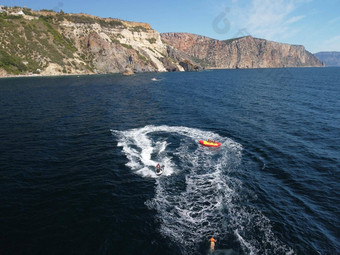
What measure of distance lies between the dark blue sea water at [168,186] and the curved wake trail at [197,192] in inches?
5.9

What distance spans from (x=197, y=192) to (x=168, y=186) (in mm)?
4265

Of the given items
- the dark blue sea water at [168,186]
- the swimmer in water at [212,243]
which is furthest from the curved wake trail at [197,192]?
the swimmer in water at [212,243]

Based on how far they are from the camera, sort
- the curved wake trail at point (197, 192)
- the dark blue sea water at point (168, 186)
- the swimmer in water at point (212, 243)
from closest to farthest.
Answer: the swimmer in water at point (212, 243), the dark blue sea water at point (168, 186), the curved wake trail at point (197, 192)

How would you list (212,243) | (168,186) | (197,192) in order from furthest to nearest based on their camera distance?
(168,186)
(197,192)
(212,243)

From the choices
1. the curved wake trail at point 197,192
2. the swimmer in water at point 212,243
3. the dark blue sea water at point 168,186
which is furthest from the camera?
the curved wake trail at point 197,192

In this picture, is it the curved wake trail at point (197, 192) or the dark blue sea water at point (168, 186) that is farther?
the curved wake trail at point (197, 192)

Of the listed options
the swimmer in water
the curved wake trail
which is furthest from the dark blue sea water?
the swimmer in water

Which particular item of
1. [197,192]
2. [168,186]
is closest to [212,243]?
[197,192]

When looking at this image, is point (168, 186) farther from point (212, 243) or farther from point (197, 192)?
point (212, 243)

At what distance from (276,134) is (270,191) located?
24370 mm

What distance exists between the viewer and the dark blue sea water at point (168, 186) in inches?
843

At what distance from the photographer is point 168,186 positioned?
1196 inches

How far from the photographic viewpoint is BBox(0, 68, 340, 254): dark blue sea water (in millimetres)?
21406

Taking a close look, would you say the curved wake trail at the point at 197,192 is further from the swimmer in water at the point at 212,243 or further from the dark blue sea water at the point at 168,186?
the swimmer in water at the point at 212,243
